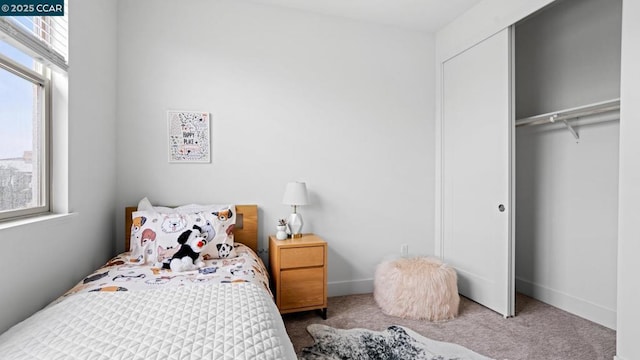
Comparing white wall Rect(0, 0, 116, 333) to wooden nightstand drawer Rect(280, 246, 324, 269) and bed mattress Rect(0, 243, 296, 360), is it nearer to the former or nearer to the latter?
bed mattress Rect(0, 243, 296, 360)

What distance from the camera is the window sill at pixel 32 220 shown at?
1467 mm

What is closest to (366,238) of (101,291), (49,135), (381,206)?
(381,206)

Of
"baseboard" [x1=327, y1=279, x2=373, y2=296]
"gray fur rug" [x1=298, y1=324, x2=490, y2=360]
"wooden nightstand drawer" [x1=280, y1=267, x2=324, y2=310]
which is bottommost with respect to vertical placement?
"gray fur rug" [x1=298, y1=324, x2=490, y2=360]

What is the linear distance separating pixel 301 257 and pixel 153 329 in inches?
57.3

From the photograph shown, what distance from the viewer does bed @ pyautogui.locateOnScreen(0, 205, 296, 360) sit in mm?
1090

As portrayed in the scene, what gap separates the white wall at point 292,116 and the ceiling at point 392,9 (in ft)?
0.31

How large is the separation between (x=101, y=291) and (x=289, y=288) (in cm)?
128

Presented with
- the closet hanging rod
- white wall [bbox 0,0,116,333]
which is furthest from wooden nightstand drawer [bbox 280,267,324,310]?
the closet hanging rod

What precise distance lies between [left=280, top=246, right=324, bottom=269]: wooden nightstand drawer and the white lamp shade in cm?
40

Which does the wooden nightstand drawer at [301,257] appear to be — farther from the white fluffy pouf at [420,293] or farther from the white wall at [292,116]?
the white fluffy pouf at [420,293]

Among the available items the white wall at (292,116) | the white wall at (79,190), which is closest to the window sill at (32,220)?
the white wall at (79,190)

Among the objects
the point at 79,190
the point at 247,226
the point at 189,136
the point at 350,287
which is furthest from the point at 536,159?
the point at 79,190

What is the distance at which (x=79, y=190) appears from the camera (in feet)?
6.75

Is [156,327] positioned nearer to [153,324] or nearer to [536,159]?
[153,324]
